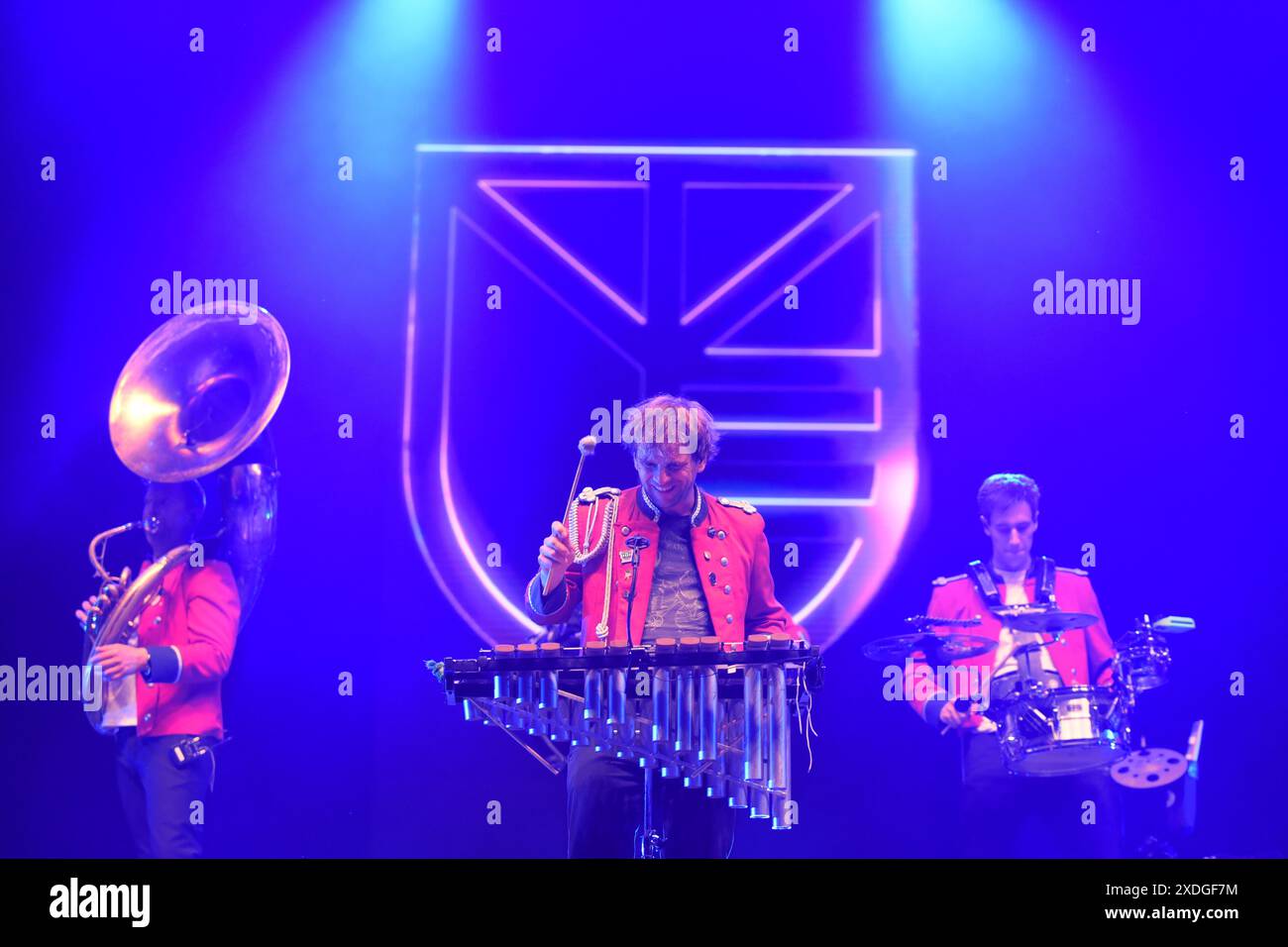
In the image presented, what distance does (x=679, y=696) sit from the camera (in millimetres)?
4836

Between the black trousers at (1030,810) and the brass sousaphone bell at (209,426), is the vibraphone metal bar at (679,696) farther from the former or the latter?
the brass sousaphone bell at (209,426)

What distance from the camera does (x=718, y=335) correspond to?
619cm

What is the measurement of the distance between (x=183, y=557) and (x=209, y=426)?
498 mm

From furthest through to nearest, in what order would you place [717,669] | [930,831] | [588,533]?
[930,831], [588,533], [717,669]

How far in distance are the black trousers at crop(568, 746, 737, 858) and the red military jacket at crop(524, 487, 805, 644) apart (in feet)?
1.41

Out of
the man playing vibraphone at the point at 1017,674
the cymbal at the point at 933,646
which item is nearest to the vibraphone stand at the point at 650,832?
the cymbal at the point at 933,646

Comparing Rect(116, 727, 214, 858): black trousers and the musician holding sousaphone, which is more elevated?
the musician holding sousaphone

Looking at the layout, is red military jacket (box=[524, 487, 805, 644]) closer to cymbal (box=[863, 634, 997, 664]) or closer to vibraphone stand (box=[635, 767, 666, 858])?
cymbal (box=[863, 634, 997, 664])

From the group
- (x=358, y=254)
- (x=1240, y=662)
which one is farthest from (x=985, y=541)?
(x=358, y=254)

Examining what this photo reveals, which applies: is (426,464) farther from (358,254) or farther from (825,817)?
(825,817)

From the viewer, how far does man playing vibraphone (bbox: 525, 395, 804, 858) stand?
5.09 metres

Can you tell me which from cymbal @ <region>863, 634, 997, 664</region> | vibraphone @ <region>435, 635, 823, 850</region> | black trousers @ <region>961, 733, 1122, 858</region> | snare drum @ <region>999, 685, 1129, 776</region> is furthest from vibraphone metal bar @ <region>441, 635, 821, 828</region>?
black trousers @ <region>961, 733, 1122, 858</region>

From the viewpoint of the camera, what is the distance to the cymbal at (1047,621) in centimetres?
559

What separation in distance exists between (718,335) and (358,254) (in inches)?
57.5
